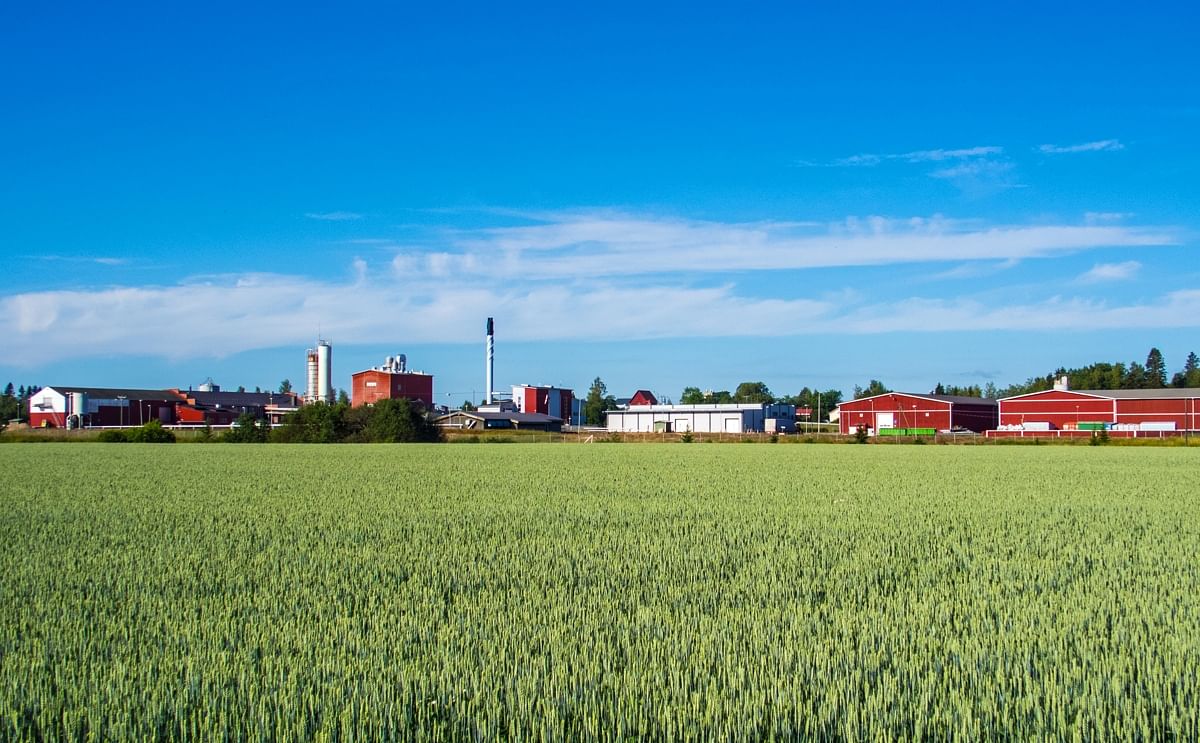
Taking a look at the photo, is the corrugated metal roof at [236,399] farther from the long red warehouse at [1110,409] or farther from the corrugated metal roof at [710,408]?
the long red warehouse at [1110,409]

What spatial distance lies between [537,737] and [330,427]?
7572 centimetres

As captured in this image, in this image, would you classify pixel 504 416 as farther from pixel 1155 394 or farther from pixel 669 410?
pixel 1155 394

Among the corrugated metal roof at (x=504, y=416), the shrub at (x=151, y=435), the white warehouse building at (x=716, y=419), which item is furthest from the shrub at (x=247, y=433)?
the white warehouse building at (x=716, y=419)

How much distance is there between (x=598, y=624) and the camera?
729 cm

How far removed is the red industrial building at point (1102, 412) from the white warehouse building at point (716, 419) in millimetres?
25779

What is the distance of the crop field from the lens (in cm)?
519

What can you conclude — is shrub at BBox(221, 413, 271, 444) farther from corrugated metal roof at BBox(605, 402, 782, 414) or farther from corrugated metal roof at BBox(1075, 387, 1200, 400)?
corrugated metal roof at BBox(1075, 387, 1200, 400)

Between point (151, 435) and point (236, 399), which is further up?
point (236, 399)

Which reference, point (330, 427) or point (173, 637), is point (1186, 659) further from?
point (330, 427)

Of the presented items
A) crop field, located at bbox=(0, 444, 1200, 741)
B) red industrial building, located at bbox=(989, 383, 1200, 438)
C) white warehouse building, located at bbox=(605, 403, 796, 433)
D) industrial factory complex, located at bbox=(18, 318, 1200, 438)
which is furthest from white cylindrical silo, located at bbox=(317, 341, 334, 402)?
crop field, located at bbox=(0, 444, 1200, 741)

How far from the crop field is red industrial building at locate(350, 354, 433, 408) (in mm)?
110345

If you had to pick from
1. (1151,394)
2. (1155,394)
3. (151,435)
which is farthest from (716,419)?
(151,435)

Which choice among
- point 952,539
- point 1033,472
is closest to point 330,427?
point 1033,472

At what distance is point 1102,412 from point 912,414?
19.0 metres
